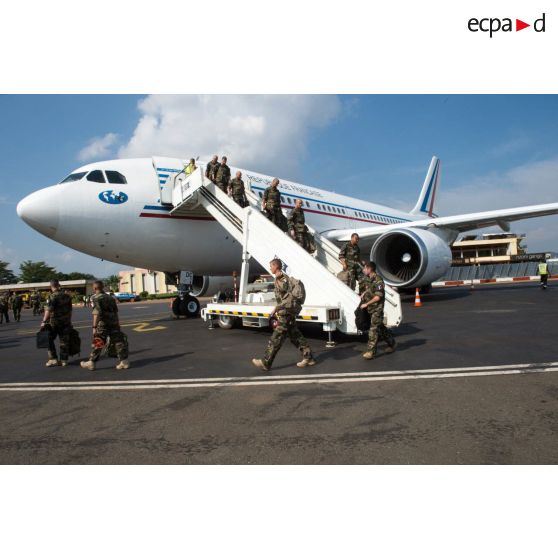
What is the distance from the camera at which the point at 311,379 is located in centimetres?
488

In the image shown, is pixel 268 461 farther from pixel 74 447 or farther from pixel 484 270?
pixel 484 270

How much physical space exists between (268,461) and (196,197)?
8340 mm

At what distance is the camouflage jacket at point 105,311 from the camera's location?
19.7 ft

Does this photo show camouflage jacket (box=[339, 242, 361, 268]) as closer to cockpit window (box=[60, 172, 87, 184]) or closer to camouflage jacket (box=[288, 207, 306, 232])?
camouflage jacket (box=[288, 207, 306, 232])

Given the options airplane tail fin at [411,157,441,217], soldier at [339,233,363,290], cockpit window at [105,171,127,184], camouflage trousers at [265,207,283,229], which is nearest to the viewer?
soldier at [339,233,363,290]

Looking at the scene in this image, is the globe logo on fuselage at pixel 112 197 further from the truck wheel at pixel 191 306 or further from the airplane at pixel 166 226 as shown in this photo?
the truck wheel at pixel 191 306

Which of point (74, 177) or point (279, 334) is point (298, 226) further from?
point (74, 177)

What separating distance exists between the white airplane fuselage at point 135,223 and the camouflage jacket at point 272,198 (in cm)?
232

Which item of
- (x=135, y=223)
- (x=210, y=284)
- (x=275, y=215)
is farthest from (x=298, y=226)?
(x=210, y=284)

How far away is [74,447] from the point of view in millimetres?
3211

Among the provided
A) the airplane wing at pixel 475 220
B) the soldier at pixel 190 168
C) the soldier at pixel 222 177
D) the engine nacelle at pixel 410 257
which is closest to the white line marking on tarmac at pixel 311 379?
the soldier at pixel 222 177

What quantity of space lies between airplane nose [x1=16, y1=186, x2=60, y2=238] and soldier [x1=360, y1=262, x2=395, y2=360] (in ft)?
23.8

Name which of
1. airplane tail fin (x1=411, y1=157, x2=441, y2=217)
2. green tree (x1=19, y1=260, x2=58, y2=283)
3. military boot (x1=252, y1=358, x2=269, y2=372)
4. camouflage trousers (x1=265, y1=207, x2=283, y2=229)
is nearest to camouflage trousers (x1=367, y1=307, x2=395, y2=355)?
military boot (x1=252, y1=358, x2=269, y2=372)

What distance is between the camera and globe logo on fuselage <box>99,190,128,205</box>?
973 centimetres
